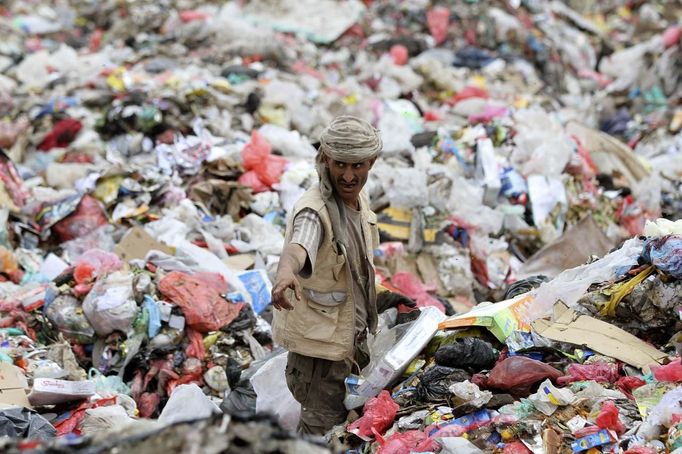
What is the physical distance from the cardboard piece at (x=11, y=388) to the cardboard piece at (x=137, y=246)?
1467mm

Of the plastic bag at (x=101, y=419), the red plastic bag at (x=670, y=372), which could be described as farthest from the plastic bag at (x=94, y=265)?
the red plastic bag at (x=670, y=372)

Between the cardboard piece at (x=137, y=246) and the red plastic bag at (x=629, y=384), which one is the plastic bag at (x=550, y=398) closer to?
the red plastic bag at (x=629, y=384)

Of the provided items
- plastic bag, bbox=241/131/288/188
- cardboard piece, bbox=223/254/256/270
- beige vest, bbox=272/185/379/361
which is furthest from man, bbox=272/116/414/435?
plastic bag, bbox=241/131/288/188

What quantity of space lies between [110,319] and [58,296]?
1.35ft

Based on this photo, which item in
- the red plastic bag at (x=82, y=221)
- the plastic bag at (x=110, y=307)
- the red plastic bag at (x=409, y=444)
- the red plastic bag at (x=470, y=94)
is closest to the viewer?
the red plastic bag at (x=409, y=444)

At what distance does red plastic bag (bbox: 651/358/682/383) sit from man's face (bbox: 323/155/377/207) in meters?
A: 1.35

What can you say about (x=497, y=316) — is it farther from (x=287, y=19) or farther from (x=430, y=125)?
(x=287, y=19)

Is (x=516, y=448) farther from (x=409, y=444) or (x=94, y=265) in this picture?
(x=94, y=265)

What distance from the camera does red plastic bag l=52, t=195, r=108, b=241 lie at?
5852 millimetres

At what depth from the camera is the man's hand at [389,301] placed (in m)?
3.85

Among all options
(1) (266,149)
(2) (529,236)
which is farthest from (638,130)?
(1) (266,149)

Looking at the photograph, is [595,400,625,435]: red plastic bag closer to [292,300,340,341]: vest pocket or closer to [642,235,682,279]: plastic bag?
[642,235,682,279]: plastic bag

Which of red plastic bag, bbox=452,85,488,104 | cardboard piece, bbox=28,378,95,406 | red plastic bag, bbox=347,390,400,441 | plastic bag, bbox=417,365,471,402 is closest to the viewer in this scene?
red plastic bag, bbox=347,390,400,441

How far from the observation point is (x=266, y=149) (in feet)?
21.6
